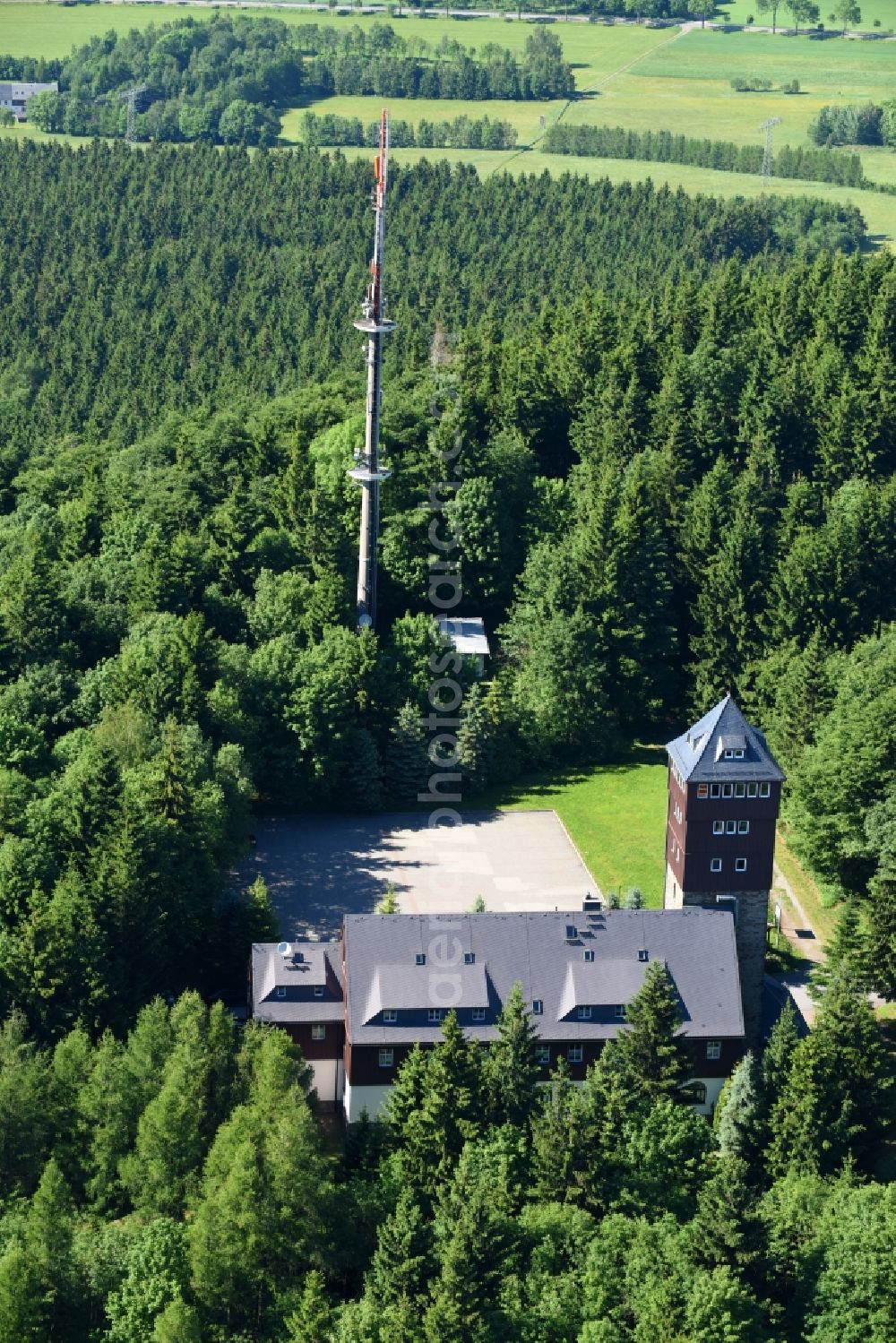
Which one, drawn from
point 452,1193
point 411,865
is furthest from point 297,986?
point 411,865

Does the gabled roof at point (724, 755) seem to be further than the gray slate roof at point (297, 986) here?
Yes

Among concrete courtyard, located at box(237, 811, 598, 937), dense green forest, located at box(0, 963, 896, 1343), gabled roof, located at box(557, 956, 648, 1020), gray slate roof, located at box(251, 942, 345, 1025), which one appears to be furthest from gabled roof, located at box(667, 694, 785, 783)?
gray slate roof, located at box(251, 942, 345, 1025)

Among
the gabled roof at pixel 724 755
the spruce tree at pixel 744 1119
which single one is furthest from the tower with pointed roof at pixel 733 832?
the spruce tree at pixel 744 1119

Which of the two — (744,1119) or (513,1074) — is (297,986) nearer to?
(513,1074)

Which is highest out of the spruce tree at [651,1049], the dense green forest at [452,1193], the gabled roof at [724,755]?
the gabled roof at [724,755]

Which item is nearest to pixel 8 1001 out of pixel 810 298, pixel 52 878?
pixel 52 878

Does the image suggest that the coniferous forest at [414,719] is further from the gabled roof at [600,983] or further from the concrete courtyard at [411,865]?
the concrete courtyard at [411,865]
